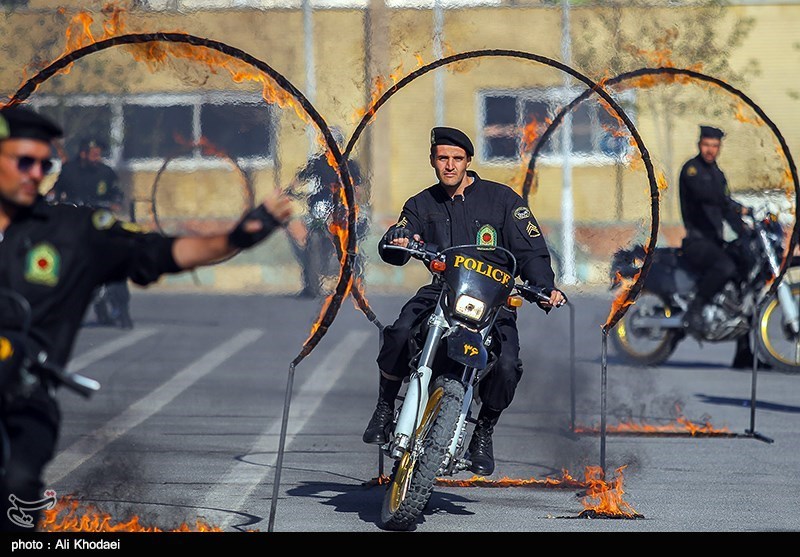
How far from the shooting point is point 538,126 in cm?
1101

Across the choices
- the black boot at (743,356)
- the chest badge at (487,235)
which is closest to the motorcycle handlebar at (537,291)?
the chest badge at (487,235)

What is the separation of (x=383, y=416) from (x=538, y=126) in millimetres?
4101

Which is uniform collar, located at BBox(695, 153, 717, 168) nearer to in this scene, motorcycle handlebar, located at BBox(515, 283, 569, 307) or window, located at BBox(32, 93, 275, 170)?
window, located at BBox(32, 93, 275, 170)

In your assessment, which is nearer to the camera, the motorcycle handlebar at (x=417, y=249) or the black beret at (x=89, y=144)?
the motorcycle handlebar at (x=417, y=249)

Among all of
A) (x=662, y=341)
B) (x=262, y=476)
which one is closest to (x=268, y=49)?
(x=662, y=341)

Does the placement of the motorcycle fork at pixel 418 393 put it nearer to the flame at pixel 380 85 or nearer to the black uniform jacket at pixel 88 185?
the flame at pixel 380 85

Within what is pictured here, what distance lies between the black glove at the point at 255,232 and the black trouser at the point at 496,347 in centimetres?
244

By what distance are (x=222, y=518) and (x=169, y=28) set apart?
3.41 metres

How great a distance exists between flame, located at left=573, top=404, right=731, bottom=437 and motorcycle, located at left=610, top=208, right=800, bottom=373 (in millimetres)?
2591

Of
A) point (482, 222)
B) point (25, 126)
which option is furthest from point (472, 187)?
point (25, 126)

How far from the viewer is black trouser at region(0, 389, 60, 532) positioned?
14.8 feet

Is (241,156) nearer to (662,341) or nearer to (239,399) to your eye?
(239,399)

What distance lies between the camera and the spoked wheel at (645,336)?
1361 centimetres

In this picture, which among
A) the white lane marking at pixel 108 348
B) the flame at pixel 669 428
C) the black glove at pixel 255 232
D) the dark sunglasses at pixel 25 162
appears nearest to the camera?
the dark sunglasses at pixel 25 162
